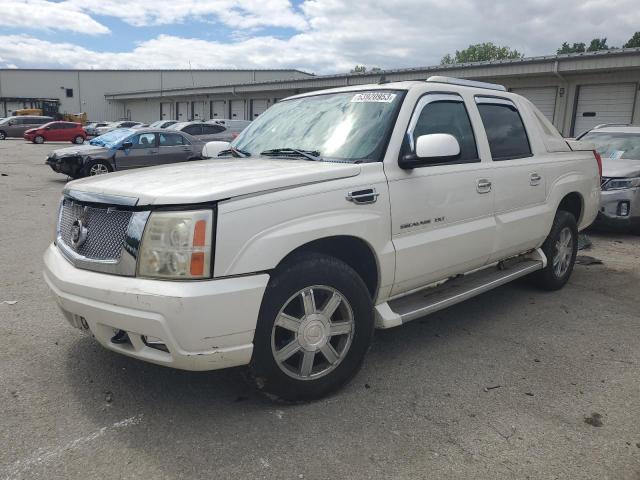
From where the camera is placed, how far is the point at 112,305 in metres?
2.66

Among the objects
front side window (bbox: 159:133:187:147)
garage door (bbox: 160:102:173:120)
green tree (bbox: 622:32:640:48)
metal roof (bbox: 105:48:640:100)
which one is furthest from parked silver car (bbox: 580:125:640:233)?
green tree (bbox: 622:32:640:48)

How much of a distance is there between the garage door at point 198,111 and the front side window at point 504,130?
42216 millimetres

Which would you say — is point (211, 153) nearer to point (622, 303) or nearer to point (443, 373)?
point (443, 373)

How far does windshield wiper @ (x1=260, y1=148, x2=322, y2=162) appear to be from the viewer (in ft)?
11.6

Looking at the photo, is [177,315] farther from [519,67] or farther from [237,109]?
[237,109]

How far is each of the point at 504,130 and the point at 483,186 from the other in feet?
2.62

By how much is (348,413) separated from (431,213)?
1.44 metres

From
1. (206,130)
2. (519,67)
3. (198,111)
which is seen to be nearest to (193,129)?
(206,130)

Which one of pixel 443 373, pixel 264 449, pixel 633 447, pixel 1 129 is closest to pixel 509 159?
pixel 443 373

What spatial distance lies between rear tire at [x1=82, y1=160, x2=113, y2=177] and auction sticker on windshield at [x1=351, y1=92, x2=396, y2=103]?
11.6m

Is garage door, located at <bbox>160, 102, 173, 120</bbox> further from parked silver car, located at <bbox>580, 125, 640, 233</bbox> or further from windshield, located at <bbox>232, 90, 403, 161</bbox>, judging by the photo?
windshield, located at <bbox>232, 90, 403, 161</bbox>

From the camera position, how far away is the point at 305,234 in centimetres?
289

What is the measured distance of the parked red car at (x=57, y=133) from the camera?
35.4 m

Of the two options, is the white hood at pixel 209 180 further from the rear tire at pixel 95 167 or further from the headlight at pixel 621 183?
the rear tire at pixel 95 167
